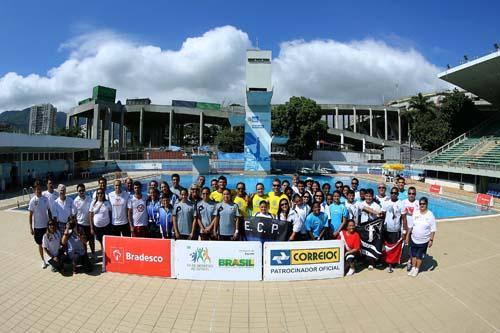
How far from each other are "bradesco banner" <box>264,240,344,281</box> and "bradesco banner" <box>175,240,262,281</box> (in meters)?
0.23

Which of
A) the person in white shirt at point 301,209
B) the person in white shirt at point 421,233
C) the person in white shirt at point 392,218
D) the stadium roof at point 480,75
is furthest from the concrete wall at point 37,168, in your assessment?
the stadium roof at point 480,75

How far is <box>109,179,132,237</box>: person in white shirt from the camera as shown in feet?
20.4

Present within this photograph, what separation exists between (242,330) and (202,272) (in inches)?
67.3

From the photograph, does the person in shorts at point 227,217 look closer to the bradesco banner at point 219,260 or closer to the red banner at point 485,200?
the bradesco banner at point 219,260

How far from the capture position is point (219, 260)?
220 inches

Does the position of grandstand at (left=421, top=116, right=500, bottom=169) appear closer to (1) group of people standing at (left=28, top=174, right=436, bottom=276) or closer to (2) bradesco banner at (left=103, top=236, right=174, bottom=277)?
(1) group of people standing at (left=28, top=174, right=436, bottom=276)

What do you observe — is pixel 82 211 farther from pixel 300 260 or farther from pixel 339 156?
pixel 339 156

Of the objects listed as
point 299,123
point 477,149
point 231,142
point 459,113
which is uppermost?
point 299,123

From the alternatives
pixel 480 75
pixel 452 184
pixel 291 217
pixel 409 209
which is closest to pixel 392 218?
pixel 409 209

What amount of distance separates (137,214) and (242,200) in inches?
89.6

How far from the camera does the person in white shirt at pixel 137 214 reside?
621 centimetres

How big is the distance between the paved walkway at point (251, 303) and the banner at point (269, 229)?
0.88 m

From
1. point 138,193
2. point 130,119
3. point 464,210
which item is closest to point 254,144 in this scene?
point 464,210

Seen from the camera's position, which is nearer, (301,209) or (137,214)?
(301,209)
